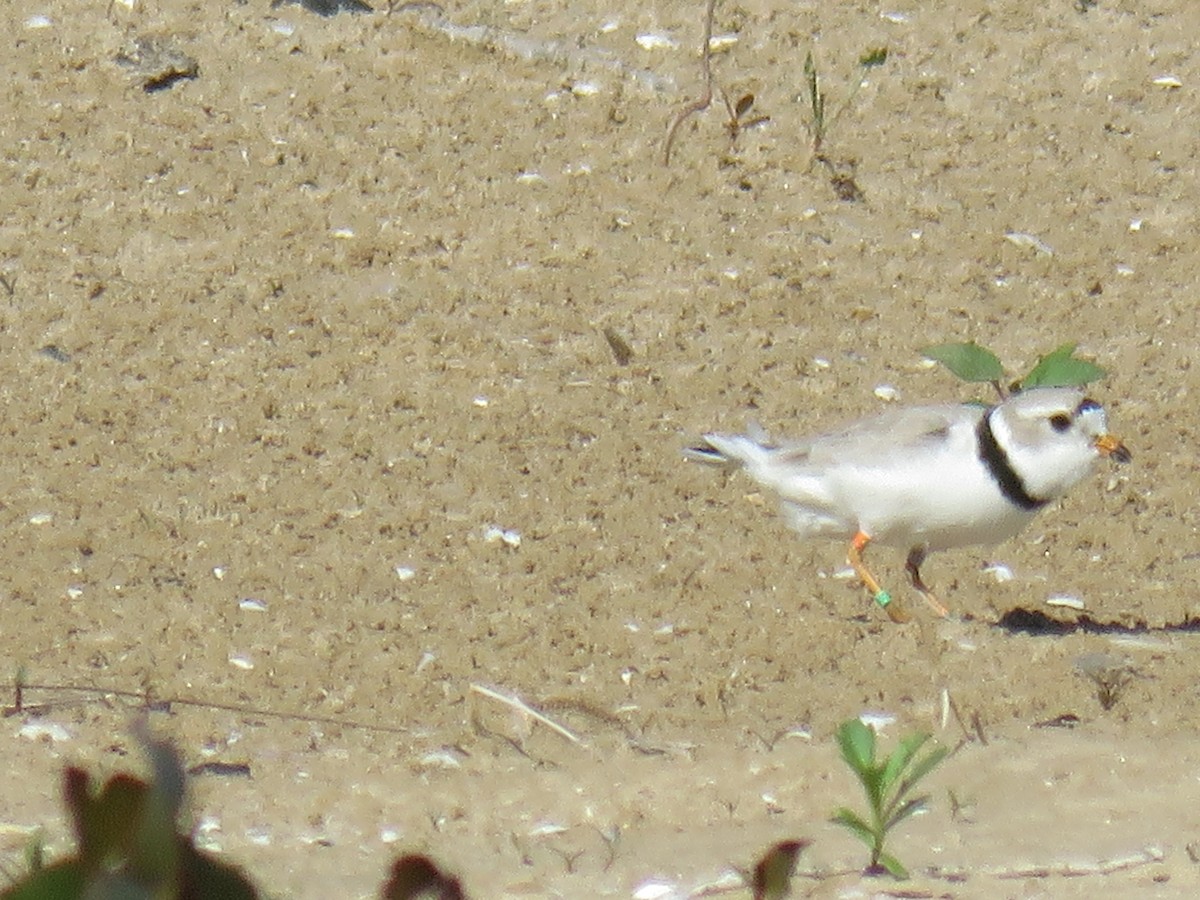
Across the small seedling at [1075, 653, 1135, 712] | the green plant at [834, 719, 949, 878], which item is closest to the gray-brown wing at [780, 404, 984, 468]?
the small seedling at [1075, 653, 1135, 712]

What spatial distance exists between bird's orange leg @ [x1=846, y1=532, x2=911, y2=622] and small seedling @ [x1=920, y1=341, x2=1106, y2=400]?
53cm

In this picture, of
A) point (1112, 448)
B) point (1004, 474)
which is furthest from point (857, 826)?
point (1112, 448)

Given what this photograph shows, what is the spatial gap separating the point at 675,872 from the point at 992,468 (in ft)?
6.02

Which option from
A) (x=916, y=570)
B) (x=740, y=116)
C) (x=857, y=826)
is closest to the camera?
Answer: (x=857, y=826)

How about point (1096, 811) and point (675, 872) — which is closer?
point (675, 872)

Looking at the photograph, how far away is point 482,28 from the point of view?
25.3 ft

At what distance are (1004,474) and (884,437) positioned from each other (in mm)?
345

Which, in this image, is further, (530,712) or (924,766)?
(530,712)

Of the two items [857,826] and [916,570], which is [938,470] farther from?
[857,826]

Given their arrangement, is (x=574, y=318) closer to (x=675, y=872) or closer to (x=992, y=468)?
(x=992, y=468)

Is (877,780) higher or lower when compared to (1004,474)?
lower

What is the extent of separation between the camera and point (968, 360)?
17.6ft

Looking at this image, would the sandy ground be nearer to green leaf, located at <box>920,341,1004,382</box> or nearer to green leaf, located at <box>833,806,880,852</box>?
green leaf, located at <box>833,806,880,852</box>

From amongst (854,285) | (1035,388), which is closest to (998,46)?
(854,285)
